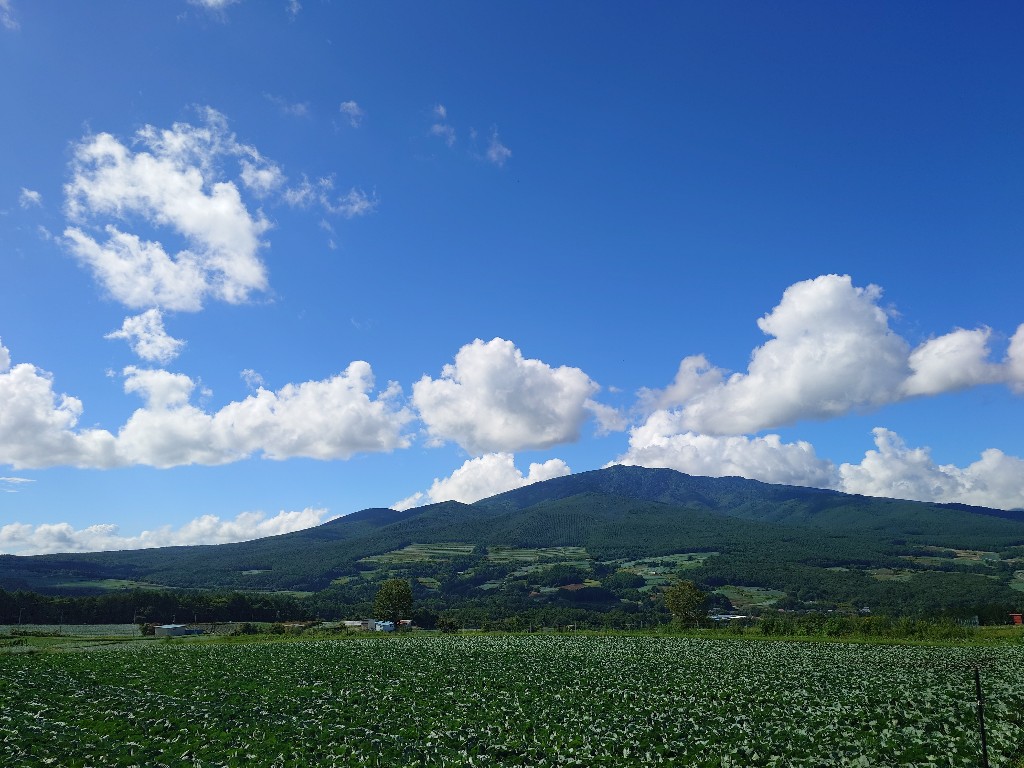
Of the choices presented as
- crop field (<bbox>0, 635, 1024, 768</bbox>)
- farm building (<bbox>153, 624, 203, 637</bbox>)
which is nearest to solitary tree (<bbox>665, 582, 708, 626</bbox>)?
crop field (<bbox>0, 635, 1024, 768</bbox>)

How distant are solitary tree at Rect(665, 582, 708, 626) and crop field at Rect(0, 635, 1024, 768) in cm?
5830

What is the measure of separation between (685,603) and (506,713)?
270ft

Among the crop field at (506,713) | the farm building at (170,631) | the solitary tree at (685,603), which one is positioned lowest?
the farm building at (170,631)

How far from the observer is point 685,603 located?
99.0m

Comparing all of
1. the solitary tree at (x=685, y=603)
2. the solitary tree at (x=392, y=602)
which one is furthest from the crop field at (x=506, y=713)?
the solitary tree at (x=392, y=602)

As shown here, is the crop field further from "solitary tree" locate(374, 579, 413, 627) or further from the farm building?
"solitary tree" locate(374, 579, 413, 627)

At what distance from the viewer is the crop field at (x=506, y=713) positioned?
19.0m

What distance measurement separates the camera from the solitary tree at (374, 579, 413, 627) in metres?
116

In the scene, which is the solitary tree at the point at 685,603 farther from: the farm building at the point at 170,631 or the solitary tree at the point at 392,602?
the farm building at the point at 170,631

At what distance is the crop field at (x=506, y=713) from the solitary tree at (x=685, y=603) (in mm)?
58295

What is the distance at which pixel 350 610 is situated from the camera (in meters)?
198

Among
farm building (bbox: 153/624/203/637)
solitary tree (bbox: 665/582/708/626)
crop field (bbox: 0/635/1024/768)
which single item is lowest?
farm building (bbox: 153/624/203/637)

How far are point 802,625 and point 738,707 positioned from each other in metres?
56.7

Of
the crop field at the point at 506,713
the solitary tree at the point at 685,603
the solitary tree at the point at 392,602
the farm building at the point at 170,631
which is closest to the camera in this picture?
the crop field at the point at 506,713
